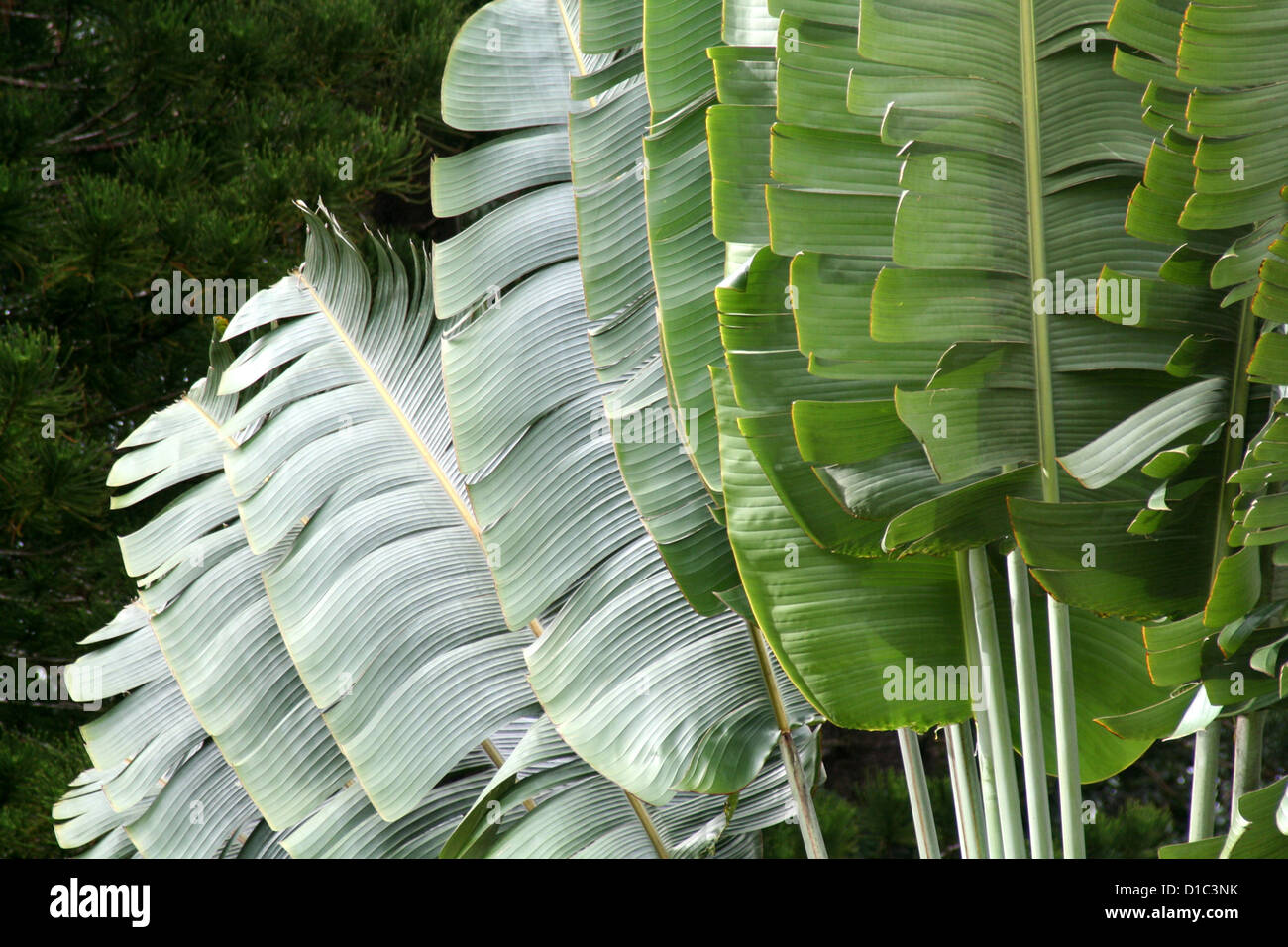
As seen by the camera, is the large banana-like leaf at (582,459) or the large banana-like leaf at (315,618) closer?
the large banana-like leaf at (582,459)

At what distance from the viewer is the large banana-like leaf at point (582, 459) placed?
134 cm

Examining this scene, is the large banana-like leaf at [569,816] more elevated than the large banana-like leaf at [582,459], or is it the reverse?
the large banana-like leaf at [582,459]

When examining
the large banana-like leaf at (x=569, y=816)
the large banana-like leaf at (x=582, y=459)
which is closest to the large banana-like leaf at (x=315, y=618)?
the large banana-like leaf at (x=569, y=816)

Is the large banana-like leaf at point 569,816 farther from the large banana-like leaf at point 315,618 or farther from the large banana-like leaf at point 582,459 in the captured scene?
the large banana-like leaf at point 582,459

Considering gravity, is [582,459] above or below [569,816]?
above

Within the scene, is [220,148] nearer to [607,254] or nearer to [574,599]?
[607,254]

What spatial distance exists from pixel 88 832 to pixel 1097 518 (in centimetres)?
182

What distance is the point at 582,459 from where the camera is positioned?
4.89 ft

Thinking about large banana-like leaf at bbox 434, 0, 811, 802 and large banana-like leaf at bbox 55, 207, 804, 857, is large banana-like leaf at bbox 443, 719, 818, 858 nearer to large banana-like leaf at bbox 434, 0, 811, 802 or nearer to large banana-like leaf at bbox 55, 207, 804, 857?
large banana-like leaf at bbox 55, 207, 804, 857

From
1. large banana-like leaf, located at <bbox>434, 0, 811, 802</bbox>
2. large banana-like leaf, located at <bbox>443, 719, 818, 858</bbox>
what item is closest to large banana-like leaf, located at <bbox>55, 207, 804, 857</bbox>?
large banana-like leaf, located at <bbox>443, 719, 818, 858</bbox>

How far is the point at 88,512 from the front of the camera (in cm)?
273

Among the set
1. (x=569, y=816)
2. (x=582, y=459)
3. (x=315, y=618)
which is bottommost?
(x=569, y=816)

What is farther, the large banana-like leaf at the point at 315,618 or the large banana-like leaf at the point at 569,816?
the large banana-like leaf at the point at 315,618

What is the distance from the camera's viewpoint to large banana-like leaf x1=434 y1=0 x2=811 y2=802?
1.34m
